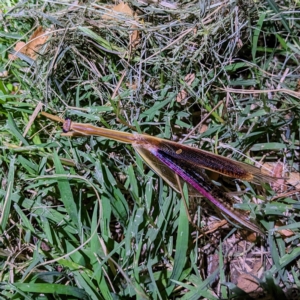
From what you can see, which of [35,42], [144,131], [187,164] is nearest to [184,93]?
[144,131]

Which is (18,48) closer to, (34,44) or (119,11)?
(34,44)

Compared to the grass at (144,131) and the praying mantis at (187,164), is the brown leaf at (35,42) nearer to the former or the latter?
the grass at (144,131)

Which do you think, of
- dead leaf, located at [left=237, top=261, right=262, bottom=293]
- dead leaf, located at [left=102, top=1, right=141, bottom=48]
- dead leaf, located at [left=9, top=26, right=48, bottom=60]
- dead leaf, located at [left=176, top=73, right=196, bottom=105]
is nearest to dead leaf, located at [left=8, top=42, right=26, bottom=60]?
dead leaf, located at [left=9, top=26, right=48, bottom=60]

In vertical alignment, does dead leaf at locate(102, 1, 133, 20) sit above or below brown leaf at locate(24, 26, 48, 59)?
above

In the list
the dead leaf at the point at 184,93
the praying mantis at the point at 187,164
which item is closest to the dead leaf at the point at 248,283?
the praying mantis at the point at 187,164

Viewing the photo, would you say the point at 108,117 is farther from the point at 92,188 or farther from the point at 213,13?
the point at 213,13

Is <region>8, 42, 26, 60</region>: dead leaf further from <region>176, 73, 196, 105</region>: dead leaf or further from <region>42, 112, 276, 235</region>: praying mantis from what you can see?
<region>176, 73, 196, 105</region>: dead leaf

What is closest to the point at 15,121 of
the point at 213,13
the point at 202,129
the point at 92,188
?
the point at 92,188
